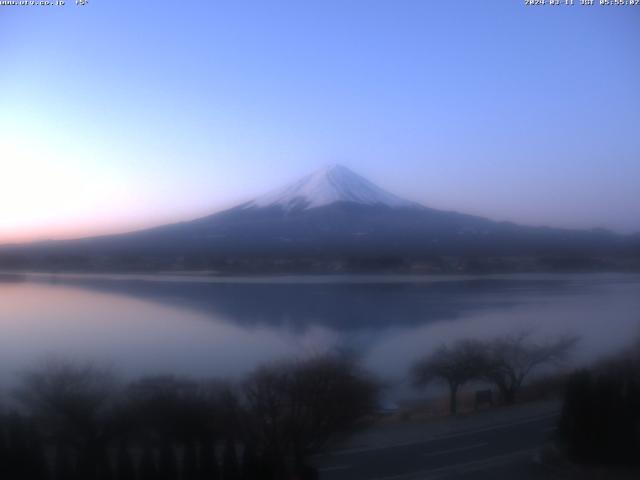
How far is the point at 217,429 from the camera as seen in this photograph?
3.24 meters

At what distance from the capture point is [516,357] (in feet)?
14.4

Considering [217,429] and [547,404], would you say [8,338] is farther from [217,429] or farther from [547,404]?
[547,404]

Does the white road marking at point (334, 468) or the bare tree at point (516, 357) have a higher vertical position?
the bare tree at point (516, 357)

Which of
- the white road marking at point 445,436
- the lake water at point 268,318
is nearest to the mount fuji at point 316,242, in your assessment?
the lake water at point 268,318

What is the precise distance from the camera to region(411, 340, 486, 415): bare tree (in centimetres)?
412

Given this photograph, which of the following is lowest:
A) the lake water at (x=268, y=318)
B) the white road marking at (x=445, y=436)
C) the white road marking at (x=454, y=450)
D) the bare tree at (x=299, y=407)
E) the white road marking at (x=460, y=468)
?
the white road marking at (x=460, y=468)

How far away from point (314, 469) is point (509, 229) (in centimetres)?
274

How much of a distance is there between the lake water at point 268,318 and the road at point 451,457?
1.82 ft

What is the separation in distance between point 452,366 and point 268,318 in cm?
136

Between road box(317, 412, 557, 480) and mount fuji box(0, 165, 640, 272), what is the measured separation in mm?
1502

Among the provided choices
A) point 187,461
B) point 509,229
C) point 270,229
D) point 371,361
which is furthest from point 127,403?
point 509,229

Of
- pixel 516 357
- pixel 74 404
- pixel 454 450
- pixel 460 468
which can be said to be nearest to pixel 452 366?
pixel 516 357

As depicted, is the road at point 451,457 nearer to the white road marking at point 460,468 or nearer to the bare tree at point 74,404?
the white road marking at point 460,468

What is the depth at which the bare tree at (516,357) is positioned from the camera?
168 inches
